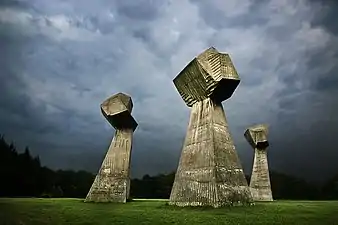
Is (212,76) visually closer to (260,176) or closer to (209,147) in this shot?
(209,147)

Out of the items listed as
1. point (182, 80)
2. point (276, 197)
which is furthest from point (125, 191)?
point (276, 197)

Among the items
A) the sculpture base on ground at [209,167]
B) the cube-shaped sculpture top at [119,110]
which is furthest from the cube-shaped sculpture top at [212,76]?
the cube-shaped sculpture top at [119,110]

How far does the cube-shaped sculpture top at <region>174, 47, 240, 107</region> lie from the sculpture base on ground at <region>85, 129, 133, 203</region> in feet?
20.2

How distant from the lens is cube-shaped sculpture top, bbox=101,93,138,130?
69.8ft

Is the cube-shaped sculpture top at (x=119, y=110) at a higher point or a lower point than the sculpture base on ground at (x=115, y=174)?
higher

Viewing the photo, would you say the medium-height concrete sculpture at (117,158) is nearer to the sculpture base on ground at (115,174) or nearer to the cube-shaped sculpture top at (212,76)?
the sculpture base on ground at (115,174)

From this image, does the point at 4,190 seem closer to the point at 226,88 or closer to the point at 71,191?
the point at 226,88

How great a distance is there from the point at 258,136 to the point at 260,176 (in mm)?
3214

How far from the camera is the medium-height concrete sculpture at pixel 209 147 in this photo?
14.3 metres

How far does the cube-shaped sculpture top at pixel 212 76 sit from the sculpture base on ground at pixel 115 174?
6.16m

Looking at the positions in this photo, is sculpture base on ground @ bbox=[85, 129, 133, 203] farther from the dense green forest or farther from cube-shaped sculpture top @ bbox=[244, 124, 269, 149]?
cube-shaped sculpture top @ bbox=[244, 124, 269, 149]

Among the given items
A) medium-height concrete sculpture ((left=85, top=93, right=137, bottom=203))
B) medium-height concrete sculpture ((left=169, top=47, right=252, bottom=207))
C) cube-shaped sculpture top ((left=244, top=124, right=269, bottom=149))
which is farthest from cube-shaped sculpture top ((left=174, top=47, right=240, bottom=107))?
cube-shaped sculpture top ((left=244, top=124, right=269, bottom=149))

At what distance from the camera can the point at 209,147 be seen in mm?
14812

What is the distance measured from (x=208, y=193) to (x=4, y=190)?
26.2 ft
